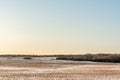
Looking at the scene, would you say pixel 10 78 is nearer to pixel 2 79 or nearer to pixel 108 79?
pixel 2 79

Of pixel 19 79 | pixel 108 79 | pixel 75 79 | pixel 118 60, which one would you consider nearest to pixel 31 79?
pixel 19 79

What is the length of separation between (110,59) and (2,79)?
5281 cm

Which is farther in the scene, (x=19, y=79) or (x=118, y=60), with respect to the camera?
(x=118, y=60)

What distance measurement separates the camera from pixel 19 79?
110 feet

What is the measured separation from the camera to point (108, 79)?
111 ft

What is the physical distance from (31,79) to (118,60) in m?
49.7

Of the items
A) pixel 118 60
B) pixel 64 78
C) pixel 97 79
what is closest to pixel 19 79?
pixel 64 78

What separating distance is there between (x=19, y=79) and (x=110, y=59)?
52286 mm

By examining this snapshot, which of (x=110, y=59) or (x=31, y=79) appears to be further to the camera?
(x=110, y=59)

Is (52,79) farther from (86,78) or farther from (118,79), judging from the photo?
(118,79)

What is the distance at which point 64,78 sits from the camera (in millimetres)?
34531

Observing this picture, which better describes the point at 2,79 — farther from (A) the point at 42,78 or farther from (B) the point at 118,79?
(B) the point at 118,79

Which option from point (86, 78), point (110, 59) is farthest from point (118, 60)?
point (86, 78)

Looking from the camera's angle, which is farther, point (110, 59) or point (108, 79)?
point (110, 59)
